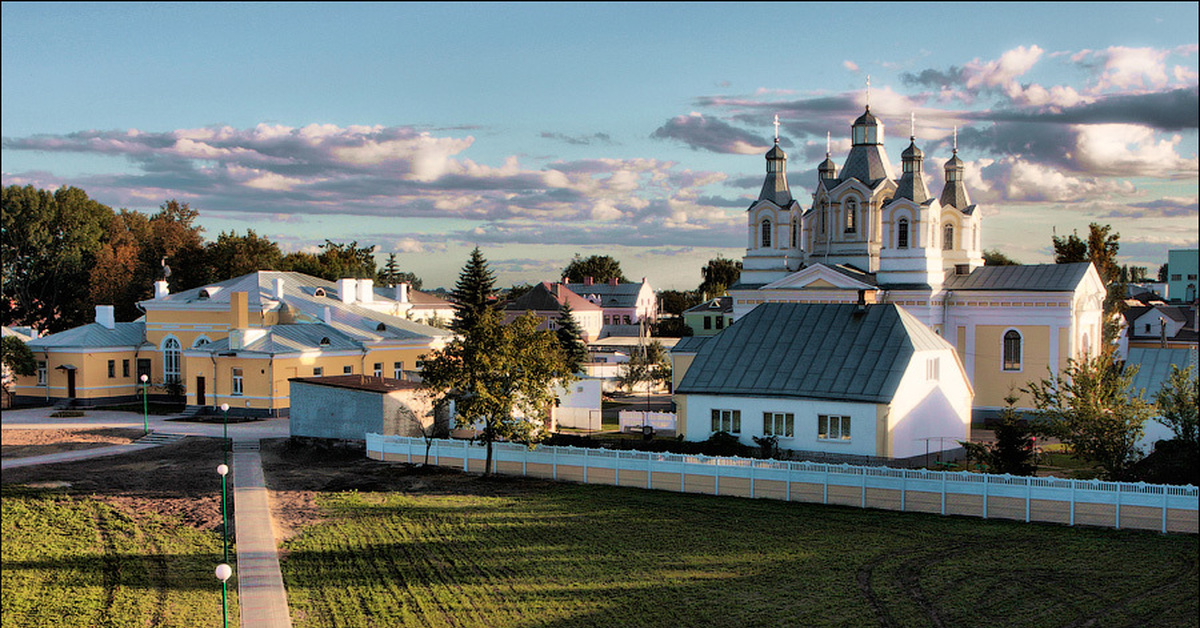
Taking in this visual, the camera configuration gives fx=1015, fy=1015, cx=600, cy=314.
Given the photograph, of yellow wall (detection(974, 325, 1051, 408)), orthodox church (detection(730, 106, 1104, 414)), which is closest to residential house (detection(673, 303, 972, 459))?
orthodox church (detection(730, 106, 1104, 414))

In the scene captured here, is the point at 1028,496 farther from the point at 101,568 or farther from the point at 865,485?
the point at 101,568

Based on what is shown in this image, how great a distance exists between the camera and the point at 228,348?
4541cm

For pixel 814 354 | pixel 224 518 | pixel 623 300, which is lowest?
pixel 224 518

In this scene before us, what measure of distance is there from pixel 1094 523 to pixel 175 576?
20031 mm

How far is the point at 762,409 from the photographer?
32062mm

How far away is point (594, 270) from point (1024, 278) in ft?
313

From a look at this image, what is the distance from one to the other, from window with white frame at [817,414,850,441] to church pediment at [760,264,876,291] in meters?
16.7

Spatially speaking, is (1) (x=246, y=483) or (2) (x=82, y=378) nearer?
(1) (x=246, y=483)

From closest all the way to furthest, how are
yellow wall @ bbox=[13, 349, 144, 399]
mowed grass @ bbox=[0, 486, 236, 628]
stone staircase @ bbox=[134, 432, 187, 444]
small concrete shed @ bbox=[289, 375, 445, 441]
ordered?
mowed grass @ bbox=[0, 486, 236, 628]
small concrete shed @ bbox=[289, 375, 445, 441]
stone staircase @ bbox=[134, 432, 187, 444]
yellow wall @ bbox=[13, 349, 144, 399]

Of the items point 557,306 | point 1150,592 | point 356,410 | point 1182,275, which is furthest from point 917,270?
point 1182,275

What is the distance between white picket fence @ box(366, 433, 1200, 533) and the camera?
75.6 feet

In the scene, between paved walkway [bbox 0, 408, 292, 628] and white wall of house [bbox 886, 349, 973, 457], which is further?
white wall of house [bbox 886, 349, 973, 457]

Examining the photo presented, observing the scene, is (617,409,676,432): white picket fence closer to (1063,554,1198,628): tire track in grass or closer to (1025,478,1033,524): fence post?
(1025,478,1033,524): fence post

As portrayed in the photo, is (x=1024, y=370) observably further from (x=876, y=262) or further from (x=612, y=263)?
(x=612, y=263)
